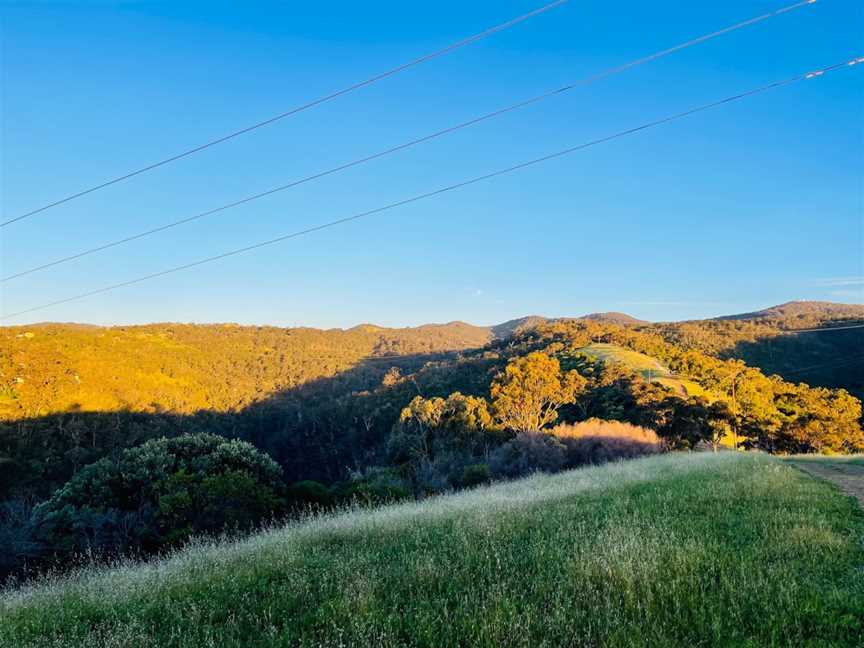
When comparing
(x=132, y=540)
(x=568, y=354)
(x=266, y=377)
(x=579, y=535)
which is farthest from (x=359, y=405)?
(x=579, y=535)

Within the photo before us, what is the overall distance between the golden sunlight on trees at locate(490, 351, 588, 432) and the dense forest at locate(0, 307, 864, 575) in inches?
7.2

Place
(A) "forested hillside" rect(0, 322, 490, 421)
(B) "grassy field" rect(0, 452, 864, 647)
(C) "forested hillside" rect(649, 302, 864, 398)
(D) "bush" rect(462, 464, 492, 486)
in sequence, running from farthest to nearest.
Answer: (A) "forested hillside" rect(0, 322, 490, 421) < (C) "forested hillside" rect(649, 302, 864, 398) < (D) "bush" rect(462, 464, 492, 486) < (B) "grassy field" rect(0, 452, 864, 647)

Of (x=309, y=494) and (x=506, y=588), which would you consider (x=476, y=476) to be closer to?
(x=309, y=494)

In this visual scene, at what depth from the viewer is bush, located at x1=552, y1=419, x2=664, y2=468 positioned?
1230 inches

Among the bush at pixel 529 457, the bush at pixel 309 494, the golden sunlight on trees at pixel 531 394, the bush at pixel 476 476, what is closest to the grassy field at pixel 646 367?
the golden sunlight on trees at pixel 531 394

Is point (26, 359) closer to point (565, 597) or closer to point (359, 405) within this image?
point (359, 405)

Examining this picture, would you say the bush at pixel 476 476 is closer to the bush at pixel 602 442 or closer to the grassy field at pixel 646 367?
the bush at pixel 602 442

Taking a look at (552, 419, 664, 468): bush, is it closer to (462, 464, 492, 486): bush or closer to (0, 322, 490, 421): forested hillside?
(462, 464, 492, 486): bush

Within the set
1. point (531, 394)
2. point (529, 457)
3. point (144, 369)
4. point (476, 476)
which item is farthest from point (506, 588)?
point (144, 369)

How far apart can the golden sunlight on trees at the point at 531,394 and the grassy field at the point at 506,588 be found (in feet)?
127

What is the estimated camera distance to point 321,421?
112 m

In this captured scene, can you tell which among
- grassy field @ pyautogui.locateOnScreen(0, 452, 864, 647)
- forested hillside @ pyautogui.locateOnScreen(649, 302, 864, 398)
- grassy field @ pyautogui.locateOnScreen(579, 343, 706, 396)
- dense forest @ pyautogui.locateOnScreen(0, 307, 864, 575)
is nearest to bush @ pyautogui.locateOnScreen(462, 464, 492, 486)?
dense forest @ pyautogui.locateOnScreen(0, 307, 864, 575)

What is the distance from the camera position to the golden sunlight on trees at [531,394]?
1874 inches

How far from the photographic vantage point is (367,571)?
20.5 ft
